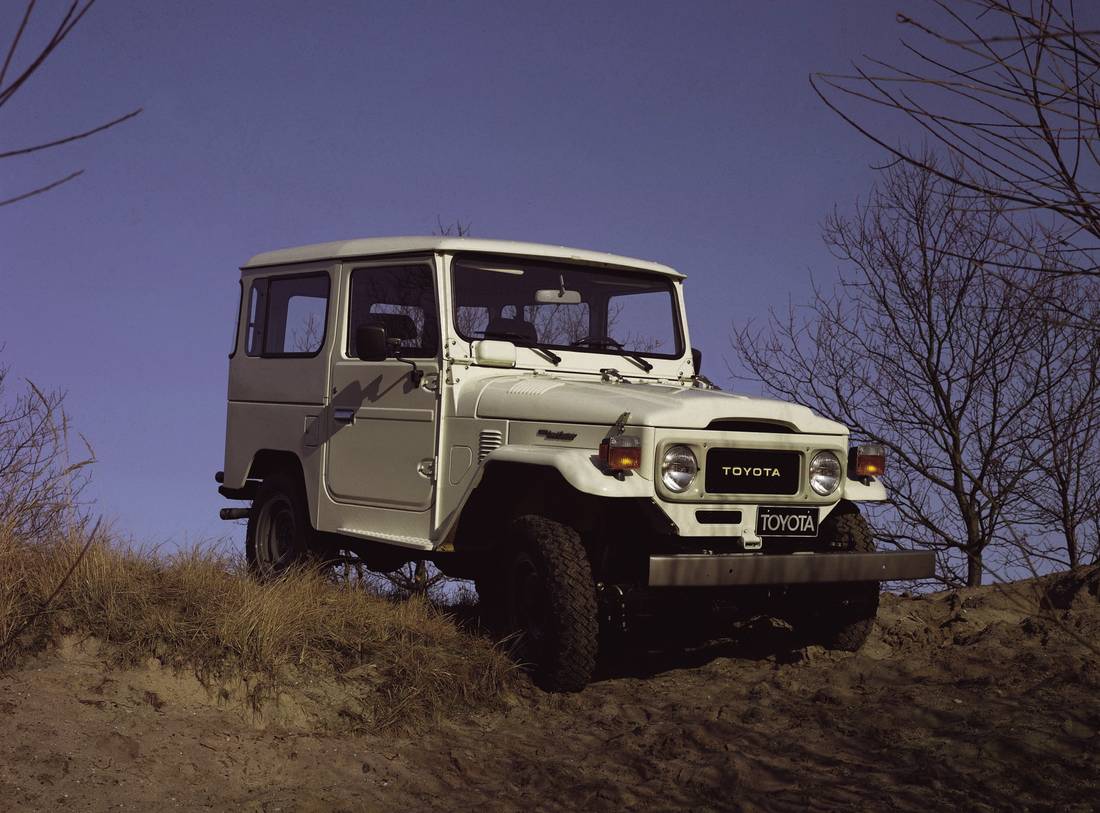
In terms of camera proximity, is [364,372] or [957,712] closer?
[957,712]

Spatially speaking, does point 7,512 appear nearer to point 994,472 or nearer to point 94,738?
point 94,738

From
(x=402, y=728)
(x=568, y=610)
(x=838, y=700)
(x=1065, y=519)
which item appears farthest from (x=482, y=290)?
(x=1065, y=519)

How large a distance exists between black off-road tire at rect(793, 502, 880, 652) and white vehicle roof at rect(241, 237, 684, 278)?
7.27 feet

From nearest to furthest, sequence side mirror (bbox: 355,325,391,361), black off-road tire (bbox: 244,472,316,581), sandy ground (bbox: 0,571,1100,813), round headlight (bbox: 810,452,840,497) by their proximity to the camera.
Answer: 1. sandy ground (bbox: 0,571,1100,813)
2. round headlight (bbox: 810,452,840,497)
3. side mirror (bbox: 355,325,391,361)
4. black off-road tire (bbox: 244,472,316,581)

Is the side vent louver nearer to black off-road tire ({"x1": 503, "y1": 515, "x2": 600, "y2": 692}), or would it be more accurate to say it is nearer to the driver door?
the driver door

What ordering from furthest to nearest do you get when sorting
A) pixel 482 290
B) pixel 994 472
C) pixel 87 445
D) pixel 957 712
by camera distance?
pixel 994 472, pixel 482 290, pixel 957 712, pixel 87 445

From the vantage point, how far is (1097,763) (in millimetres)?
5289

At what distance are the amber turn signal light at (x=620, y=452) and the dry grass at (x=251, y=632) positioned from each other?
1.37 meters

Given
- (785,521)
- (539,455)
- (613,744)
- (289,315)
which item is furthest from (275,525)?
(785,521)

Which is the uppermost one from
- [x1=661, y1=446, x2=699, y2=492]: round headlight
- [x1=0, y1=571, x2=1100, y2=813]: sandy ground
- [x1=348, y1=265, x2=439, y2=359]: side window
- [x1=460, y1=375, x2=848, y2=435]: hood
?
[x1=348, y1=265, x2=439, y2=359]: side window

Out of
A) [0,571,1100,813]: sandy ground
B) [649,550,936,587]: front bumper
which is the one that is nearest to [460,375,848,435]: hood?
[649,550,936,587]: front bumper

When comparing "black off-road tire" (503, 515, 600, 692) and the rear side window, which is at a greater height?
the rear side window

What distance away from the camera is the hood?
6.48 metres

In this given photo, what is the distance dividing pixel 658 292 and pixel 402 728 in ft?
12.0
